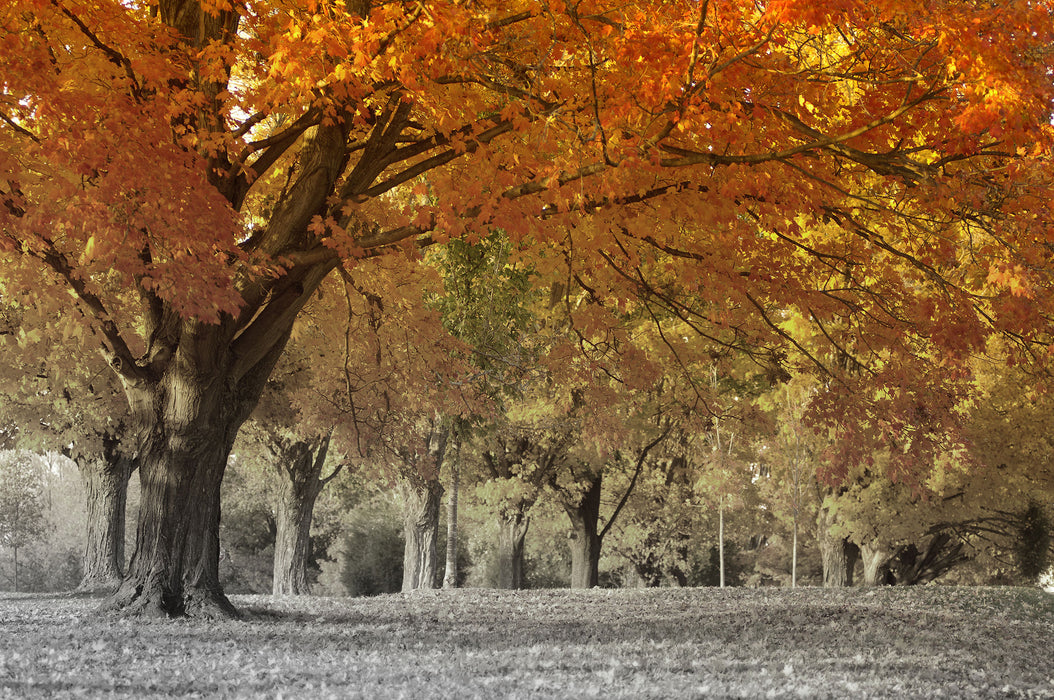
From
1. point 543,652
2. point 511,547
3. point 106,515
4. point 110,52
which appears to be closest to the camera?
point 543,652

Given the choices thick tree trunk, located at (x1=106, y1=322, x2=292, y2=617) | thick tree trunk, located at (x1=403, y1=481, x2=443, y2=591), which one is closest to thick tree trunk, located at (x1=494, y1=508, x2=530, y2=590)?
thick tree trunk, located at (x1=403, y1=481, x2=443, y2=591)

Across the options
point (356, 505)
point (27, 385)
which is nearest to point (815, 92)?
point (27, 385)

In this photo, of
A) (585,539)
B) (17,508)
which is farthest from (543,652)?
(17,508)

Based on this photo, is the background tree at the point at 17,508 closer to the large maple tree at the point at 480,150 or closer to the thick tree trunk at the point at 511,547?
the thick tree trunk at the point at 511,547

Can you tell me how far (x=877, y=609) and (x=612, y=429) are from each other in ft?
25.0

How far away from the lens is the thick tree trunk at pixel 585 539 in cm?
2497

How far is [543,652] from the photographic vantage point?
8.23 meters

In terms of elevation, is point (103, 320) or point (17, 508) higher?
point (103, 320)

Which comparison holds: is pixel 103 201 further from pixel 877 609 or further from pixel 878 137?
pixel 877 609

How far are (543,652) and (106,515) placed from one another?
54.5 ft

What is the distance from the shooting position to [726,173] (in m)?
10.1

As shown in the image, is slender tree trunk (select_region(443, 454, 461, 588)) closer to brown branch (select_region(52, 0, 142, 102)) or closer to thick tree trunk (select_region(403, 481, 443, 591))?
thick tree trunk (select_region(403, 481, 443, 591))

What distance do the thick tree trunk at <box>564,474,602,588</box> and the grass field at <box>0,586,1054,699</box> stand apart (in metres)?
11.7

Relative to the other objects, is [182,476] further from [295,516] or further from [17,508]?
[17,508]
